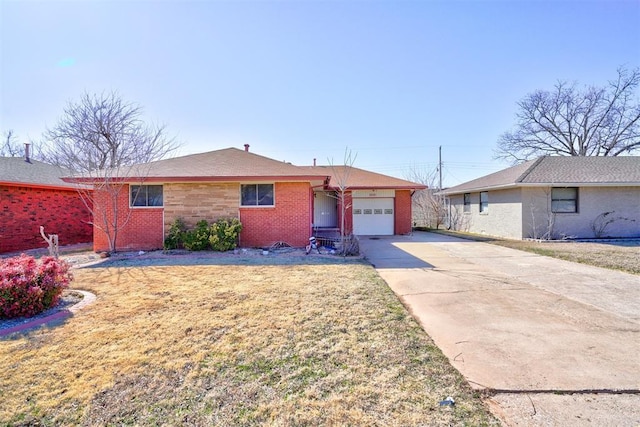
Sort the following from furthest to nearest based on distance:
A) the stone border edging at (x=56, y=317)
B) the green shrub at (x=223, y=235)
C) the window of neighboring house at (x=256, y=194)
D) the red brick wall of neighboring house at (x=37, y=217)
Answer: the window of neighboring house at (x=256, y=194) < the red brick wall of neighboring house at (x=37, y=217) < the green shrub at (x=223, y=235) < the stone border edging at (x=56, y=317)

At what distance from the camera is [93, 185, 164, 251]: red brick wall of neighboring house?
10.4m

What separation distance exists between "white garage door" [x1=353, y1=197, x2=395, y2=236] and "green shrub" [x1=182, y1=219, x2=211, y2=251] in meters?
8.16

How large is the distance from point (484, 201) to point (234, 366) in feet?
56.0

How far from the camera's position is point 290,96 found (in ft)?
41.8

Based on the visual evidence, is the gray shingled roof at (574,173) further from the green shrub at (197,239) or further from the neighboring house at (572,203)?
the green shrub at (197,239)

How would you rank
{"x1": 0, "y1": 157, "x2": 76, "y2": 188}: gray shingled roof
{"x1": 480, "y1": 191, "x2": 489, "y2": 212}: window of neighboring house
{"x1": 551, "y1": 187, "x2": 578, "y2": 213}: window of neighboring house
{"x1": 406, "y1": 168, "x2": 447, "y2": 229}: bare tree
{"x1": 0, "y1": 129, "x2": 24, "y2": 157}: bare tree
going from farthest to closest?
1. {"x1": 0, "y1": 129, "x2": 24, "y2": 157}: bare tree
2. {"x1": 406, "y1": 168, "x2": 447, "y2": 229}: bare tree
3. {"x1": 480, "y1": 191, "x2": 489, "y2": 212}: window of neighboring house
4. {"x1": 551, "y1": 187, "x2": 578, "y2": 213}: window of neighboring house
5. {"x1": 0, "y1": 157, "x2": 76, "y2": 188}: gray shingled roof

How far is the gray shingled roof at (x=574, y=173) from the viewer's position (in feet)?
43.0

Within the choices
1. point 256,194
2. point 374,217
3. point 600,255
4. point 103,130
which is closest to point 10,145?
point 103,130

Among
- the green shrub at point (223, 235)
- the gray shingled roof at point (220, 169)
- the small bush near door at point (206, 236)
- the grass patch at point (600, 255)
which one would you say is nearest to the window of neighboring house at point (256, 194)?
the gray shingled roof at point (220, 169)

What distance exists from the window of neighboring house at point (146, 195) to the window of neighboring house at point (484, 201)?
52.3 ft

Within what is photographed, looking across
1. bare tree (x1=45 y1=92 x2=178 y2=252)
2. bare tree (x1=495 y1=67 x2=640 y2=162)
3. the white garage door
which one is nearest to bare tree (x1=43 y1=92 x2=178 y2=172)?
bare tree (x1=45 y1=92 x2=178 y2=252)

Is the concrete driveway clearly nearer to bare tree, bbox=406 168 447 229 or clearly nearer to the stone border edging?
the stone border edging

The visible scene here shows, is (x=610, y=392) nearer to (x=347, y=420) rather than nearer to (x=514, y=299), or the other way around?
(x=347, y=420)

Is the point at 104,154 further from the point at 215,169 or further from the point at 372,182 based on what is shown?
the point at 372,182
